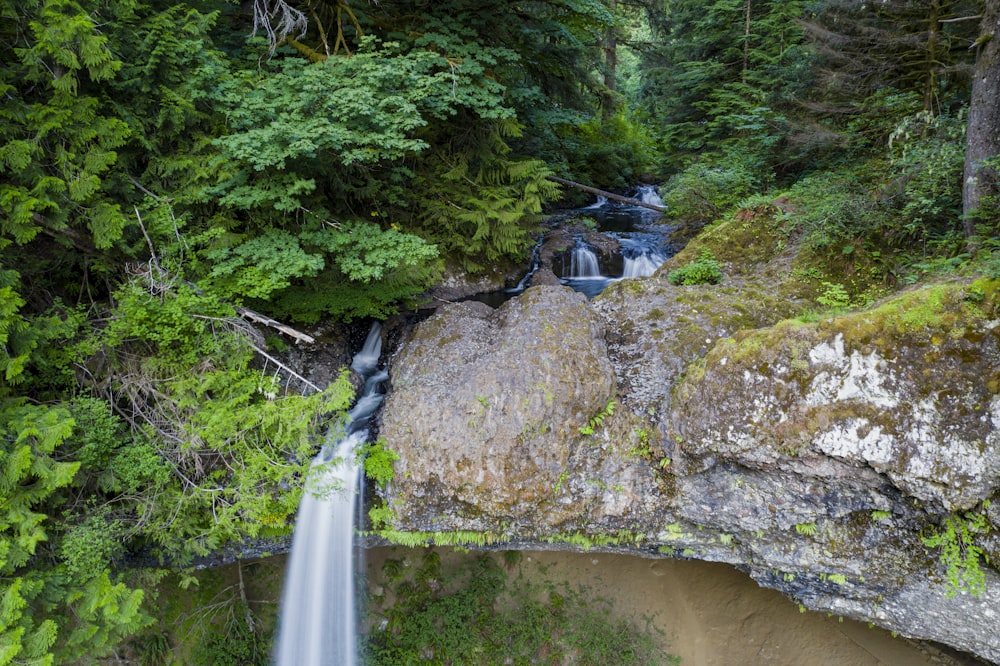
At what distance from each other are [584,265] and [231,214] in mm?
6580

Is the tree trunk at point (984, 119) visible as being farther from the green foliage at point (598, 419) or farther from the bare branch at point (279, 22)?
the bare branch at point (279, 22)

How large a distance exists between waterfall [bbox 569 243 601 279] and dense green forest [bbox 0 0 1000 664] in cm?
221

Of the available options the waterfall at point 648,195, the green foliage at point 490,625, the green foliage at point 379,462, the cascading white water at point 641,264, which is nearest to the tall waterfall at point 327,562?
the green foliage at point 379,462

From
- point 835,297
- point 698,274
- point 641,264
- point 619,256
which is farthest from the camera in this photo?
point 619,256

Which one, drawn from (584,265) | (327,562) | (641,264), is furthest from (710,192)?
(327,562)

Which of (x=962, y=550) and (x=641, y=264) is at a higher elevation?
(x=641, y=264)

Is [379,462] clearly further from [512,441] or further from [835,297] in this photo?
[835,297]

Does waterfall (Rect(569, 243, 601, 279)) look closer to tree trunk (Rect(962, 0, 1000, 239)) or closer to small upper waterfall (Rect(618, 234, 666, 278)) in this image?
small upper waterfall (Rect(618, 234, 666, 278))

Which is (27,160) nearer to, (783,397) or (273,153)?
(273,153)

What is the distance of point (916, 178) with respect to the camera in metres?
6.86

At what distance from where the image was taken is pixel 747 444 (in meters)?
4.70

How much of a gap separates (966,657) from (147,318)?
10948 mm

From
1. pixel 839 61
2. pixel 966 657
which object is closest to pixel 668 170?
pixel 839 61

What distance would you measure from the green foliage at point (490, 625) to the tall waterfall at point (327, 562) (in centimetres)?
91
